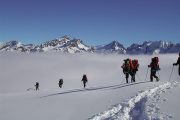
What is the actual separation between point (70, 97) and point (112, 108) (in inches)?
257

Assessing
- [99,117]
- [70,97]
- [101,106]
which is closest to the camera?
[99,117]

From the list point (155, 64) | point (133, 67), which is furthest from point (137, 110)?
point (133, 67)

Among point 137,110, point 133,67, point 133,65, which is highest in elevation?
point 133,65

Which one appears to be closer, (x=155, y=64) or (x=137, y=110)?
(x=137, y=110)

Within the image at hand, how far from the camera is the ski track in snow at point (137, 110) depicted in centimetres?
1563

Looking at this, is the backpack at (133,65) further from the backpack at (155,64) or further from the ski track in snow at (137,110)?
the ski track in snow at (137,110)

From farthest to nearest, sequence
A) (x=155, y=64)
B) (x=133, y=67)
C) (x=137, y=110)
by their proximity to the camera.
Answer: (x=133, y=67)
(x=155, y=64)
(x=137, y=110)

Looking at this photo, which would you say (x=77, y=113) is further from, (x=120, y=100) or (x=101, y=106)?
(x=120, y=100)

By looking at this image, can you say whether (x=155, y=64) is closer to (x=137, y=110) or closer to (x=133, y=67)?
(x=133, y=67)

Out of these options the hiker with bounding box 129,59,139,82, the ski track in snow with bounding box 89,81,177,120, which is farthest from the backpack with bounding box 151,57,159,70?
the ski track in snow with bounding box 89,81,177,120

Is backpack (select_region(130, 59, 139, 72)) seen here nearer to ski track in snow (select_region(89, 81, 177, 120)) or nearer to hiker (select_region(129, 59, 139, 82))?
hiker (select_region(129, 59, 139, 82))

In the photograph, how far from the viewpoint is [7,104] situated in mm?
25812

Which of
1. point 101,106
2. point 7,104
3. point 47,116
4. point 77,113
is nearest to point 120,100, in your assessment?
point 101,106

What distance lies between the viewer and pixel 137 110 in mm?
17375
